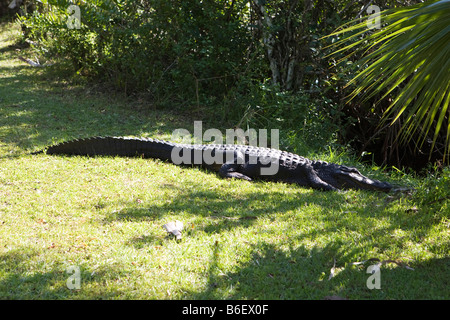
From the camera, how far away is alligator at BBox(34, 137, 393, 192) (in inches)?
198

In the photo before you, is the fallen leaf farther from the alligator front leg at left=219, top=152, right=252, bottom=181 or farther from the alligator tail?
the alligator tail

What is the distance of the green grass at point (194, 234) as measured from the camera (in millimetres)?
2893

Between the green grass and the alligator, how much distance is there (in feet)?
0.51

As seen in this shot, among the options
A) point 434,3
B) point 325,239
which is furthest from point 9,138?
point 434,3

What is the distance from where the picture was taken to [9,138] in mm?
5875

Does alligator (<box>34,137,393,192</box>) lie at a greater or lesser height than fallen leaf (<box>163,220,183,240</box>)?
greater

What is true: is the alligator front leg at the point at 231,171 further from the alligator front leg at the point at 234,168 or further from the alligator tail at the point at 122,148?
the alligator tail at the point at 122,148

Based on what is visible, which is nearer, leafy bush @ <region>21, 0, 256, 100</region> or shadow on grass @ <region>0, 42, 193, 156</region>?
shadow on grass @ <region>0, 42, 193, 156</region>

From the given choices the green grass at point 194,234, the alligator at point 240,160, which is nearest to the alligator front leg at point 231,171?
the alligator at point 240,160

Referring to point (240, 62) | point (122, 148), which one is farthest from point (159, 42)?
point (122, 148)

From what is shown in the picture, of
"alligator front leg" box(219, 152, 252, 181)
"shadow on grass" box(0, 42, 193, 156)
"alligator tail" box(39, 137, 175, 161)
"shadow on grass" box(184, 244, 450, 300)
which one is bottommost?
"shadow on grass" box(184, 244, 450, 300)

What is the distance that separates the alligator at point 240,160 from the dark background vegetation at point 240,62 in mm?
1533

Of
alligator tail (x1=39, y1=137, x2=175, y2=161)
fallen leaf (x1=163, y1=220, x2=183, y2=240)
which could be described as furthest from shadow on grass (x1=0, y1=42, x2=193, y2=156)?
fallen leaf (x1=163, y1=220, x2=183, y2=240)

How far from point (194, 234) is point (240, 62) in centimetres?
496
